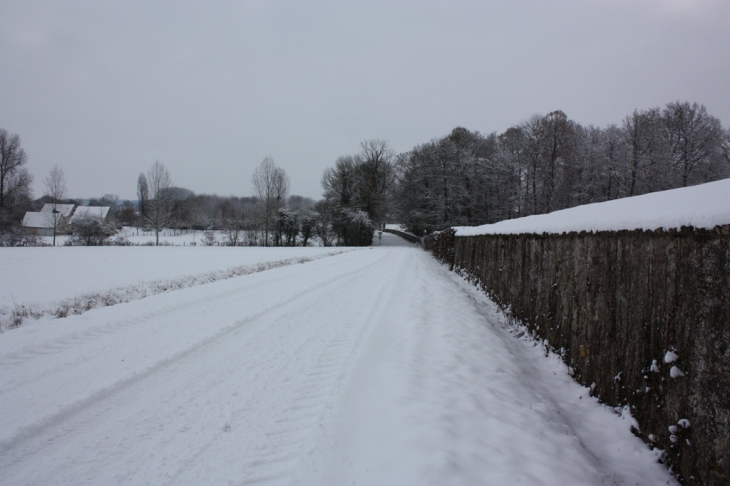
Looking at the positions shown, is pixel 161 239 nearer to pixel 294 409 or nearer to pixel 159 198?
pixel 159 198

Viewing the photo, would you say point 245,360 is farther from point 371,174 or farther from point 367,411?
point 371,174

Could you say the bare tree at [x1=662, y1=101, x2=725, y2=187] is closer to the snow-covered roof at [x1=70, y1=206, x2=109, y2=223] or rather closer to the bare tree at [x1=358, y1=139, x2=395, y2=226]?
the bare tree at [x1=358, y1=139, x2=395, y2=226]

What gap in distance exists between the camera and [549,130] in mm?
26109

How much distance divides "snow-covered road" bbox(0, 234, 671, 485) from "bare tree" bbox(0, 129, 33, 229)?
4465 cm

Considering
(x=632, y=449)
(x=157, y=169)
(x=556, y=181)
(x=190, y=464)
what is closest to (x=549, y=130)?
(x=556, y=181)

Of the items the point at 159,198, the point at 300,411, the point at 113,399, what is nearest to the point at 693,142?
the point at 300,411

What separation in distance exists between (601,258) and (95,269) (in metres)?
15.2

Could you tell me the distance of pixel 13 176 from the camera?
34.8 metres

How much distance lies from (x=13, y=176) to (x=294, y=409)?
51.5m

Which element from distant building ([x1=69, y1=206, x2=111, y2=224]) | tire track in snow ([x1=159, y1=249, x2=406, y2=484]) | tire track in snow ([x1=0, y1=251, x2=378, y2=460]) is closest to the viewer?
tire track in snow ([x1=159, y1=249, x2=406, y2=484])

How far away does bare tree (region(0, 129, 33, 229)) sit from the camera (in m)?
33.8

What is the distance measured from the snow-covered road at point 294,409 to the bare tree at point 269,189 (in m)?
32.6

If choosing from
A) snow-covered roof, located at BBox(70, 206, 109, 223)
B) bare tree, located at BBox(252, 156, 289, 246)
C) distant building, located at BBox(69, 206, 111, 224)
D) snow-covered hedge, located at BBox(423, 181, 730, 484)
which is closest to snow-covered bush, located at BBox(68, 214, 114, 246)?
distant building, located at BBox(69, 206, 111, 224)

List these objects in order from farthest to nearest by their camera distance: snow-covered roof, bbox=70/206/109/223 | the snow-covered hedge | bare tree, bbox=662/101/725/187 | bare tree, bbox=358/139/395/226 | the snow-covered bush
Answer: bare tree, bbox=358/139/395/226 → snow-covered roof, bbox=70/206/109/223 → the snow-covered bush → bare tree, bbox=662/101/725/187 → the snow-covered hedge
